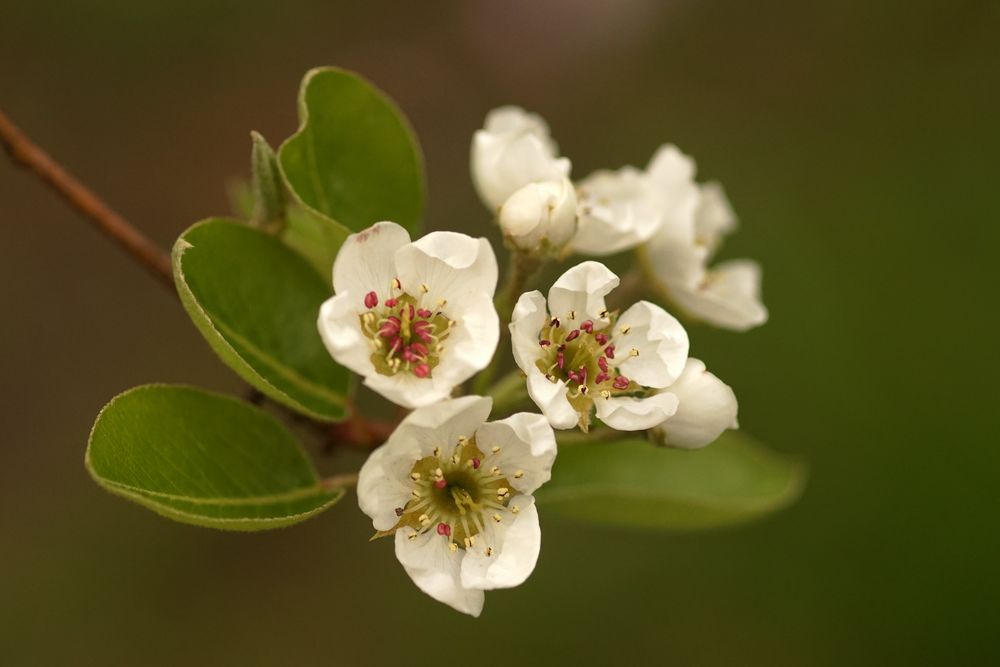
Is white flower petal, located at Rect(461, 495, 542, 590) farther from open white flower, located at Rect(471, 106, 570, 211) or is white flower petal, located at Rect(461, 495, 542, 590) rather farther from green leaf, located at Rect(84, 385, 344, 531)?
open white flower, located at Rect(471, 106, 570, 211)

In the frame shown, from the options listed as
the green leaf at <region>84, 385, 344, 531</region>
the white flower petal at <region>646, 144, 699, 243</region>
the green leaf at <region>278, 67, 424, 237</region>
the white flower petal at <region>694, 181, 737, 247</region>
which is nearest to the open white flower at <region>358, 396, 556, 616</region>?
the green leaf at <region>84, 385, 344, 531</region>

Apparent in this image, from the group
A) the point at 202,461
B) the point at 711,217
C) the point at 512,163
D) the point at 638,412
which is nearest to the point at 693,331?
the point at 711,217

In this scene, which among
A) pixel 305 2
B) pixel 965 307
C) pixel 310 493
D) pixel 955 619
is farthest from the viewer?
pixel 305 2

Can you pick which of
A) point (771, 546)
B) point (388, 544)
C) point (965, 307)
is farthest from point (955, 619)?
point (388, 544)

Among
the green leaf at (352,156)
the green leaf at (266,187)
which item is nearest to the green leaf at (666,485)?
the green leaf at (352,156)

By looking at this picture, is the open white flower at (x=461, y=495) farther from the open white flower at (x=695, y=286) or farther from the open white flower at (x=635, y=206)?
the open white flower at (x=695, y=286)

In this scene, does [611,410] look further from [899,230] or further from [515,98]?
[515,98]

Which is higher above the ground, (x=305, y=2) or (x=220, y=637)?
(x=305, y=2)
